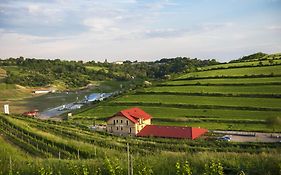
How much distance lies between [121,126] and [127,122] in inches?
50.0

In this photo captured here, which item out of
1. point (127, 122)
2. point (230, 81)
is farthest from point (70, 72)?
point (127, 122)

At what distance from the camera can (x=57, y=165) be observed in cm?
1227

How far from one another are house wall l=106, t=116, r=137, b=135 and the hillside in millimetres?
5792

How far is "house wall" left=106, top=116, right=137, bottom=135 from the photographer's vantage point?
1823 inches

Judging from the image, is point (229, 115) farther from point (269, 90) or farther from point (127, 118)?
point (127, 118)

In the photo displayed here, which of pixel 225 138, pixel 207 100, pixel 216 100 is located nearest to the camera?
pixel 225 138

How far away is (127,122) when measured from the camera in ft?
153

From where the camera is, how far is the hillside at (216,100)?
4694cm

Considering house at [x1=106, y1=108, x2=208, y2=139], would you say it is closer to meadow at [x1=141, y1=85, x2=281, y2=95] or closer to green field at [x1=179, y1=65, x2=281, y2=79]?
meadow at [x1=141, y1=85, x2=281, y2=95]

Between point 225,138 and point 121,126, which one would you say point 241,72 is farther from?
point 121,126

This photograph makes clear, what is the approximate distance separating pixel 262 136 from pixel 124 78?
92.8 m

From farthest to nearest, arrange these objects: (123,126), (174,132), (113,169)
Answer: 1. (123,126)
2. (174,132)
3. (113,169)

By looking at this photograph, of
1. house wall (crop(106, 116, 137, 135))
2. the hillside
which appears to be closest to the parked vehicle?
the hillside

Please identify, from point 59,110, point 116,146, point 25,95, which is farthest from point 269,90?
point 25,95
